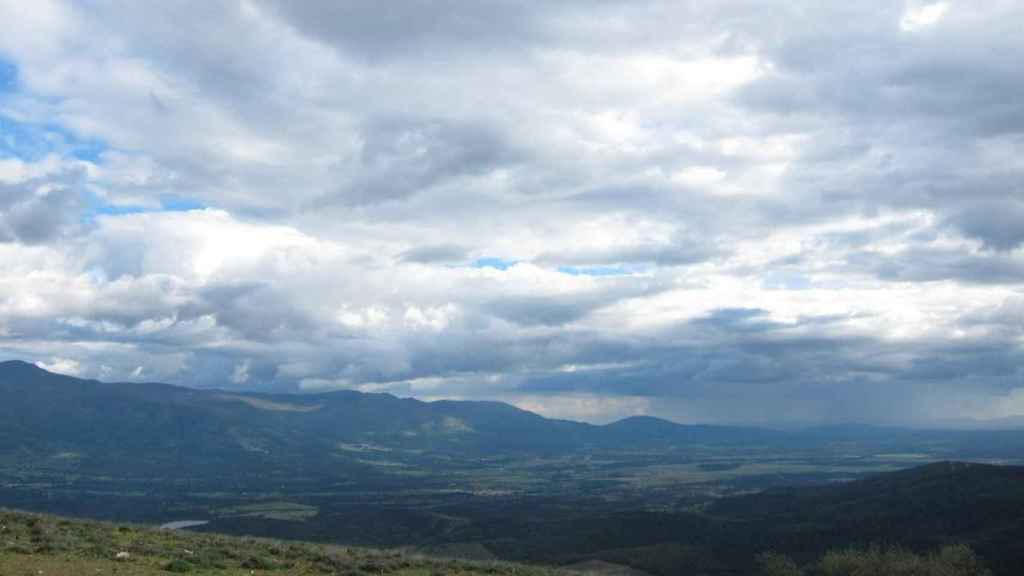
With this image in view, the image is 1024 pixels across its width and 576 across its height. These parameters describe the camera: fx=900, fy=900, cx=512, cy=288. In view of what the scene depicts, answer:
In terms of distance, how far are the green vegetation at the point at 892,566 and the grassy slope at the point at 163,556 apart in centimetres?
4447

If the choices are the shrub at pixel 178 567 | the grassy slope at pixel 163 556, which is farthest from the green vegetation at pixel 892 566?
the shrub at pixel 178 567

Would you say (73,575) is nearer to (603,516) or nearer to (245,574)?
(245,574)

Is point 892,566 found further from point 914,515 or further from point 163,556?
point 914,515

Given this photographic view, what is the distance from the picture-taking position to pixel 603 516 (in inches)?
7530

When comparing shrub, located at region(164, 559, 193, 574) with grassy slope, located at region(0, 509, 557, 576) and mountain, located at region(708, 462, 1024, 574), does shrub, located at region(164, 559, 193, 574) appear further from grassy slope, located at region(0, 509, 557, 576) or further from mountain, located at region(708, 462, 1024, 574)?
mountain, located at region(708, 462, 1024, 574)

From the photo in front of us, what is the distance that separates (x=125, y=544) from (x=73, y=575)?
9.19 m

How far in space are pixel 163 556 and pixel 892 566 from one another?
6518 centimetres

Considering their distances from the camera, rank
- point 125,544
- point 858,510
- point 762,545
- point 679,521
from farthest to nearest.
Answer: point 679,521, point 858,510, point 762,545, point 125,544

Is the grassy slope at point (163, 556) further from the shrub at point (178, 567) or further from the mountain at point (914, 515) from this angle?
the mountain at point (914, 515)

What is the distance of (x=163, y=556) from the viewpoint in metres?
37.2

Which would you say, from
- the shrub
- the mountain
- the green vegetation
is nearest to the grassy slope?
the shrub

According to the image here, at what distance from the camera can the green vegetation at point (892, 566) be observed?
76.6m

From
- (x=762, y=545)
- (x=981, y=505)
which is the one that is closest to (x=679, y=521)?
(x=762, y=545)

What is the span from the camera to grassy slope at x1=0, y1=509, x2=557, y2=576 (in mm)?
33188
